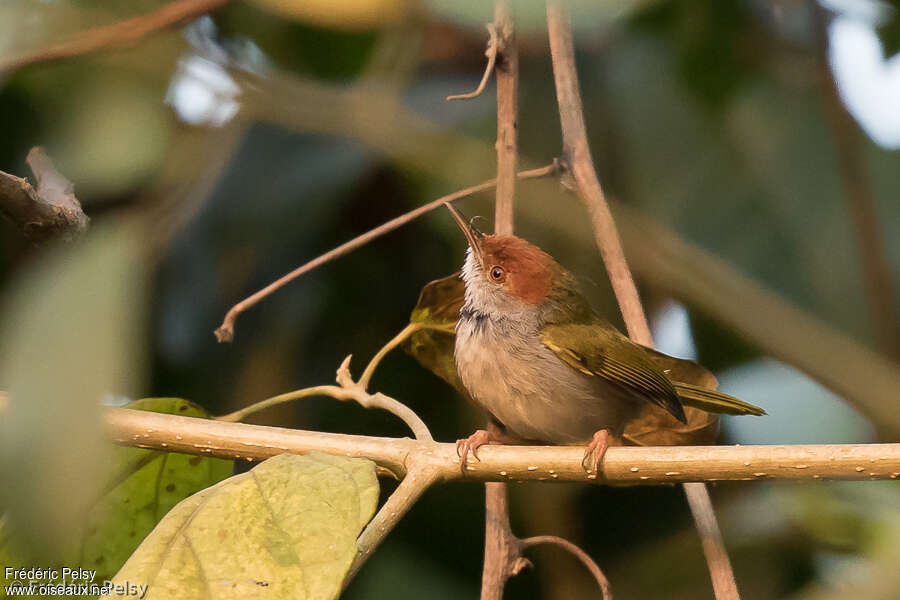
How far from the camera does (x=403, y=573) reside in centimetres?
275

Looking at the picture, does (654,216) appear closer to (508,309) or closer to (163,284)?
(508,309)

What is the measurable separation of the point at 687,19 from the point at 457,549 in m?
1.96

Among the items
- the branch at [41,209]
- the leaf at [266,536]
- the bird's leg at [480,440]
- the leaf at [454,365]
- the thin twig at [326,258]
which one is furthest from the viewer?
the leaf at [454,365]

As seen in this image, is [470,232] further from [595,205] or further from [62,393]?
[62,393]

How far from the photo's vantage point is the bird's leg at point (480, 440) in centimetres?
153

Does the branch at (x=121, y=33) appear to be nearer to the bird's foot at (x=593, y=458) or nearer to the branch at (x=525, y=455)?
the branch at (x=525, y=455)

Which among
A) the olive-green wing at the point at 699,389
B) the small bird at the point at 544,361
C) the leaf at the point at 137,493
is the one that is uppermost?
the olive-green wing at the point at 699,389

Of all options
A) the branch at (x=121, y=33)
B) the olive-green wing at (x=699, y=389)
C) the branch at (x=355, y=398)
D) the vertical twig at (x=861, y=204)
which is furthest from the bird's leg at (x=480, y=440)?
the vertical twig at (x=861, y=204)

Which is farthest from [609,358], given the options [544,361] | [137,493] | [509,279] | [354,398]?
[137,493]

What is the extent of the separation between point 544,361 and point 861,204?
1128 millimetres

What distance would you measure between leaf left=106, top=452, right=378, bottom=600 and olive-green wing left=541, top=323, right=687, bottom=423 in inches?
43.6

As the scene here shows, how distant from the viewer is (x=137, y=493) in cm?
182

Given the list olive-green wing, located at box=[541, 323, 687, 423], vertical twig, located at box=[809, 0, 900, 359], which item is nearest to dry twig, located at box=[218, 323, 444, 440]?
olive-green wing, located at box=[541, 323, 687, 423]

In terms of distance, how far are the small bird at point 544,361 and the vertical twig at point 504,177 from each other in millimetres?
218
